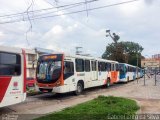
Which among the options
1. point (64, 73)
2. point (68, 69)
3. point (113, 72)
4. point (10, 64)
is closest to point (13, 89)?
point (10, 64)

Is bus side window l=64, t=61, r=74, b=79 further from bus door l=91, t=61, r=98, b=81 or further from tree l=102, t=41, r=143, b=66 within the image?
tree l=102, t=41, r=143, b=66

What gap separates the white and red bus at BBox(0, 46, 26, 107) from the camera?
1125cm

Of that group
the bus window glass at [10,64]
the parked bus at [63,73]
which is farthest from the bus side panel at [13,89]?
the parked bus at [63,73]

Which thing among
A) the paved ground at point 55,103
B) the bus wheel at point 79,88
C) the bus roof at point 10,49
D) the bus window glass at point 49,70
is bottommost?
the paved ground at point 55,103

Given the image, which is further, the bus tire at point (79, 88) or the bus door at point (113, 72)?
the bus door at point (113, 72)

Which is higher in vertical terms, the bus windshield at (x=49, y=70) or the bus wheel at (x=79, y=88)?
the bus windshield at (x=49, y=70)

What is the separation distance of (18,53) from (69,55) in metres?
6.47

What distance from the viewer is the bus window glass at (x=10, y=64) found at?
1132 cm

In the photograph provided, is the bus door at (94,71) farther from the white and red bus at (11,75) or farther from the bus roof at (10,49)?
the bus roof at (10,49)

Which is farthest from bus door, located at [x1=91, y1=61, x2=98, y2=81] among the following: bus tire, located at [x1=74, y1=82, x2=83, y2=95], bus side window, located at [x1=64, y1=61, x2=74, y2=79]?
bus side window, located at [x1=64, y1=61, x2=74, y2=79]

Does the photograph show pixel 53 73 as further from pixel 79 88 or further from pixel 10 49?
pixel 10 49

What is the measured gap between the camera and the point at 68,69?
18.0m

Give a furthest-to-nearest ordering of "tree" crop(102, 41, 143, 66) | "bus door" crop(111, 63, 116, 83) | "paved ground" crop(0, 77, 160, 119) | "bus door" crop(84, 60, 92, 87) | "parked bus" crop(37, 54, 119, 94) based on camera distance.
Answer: "tree" crop(102, 41, 143, 66)
"bus door" crop(111, 63, 116, 83)
"bus door" crop(84, 60, 92, 87)
"parked bus" crop(37, 54, 119, 94)
"paved ground" crop(0, 77, 160, 119)

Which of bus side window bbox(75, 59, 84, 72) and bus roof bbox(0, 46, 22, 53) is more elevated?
bus roof bbox(0, 46, 22, 53)
